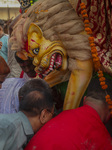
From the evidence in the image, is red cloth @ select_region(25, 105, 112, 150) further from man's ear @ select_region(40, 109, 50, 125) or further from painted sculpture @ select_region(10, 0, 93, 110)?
painted sculpture @ select_region(10, 0, 93, 110)

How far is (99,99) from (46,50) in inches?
16.7

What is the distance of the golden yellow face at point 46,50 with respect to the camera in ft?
3.56

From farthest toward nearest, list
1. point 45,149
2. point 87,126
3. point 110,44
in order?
point 110,44, point 87,126, point 45,149

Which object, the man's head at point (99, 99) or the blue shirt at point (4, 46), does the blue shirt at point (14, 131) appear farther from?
the blue shirt at point (4, 46)

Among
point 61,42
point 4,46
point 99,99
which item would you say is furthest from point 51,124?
point 4,46

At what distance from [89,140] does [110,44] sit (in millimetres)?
519

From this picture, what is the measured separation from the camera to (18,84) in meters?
1.42

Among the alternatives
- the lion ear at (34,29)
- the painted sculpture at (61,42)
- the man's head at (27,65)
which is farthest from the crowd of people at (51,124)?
the man's head at (27,65)

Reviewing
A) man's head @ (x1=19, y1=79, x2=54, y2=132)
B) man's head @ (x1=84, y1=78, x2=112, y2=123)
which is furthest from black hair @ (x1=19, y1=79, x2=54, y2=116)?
man's head @ (x1=84, y1=78, x2=112, y2=123)

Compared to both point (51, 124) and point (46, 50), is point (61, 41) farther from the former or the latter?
point (51, 124)

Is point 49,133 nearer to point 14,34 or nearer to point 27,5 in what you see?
point 14,34

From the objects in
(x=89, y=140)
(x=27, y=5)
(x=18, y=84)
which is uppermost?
(x=27, y=5)

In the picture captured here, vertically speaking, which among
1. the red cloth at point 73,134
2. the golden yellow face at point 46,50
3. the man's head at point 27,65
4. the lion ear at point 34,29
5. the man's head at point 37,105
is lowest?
the red cloth at point 73,134

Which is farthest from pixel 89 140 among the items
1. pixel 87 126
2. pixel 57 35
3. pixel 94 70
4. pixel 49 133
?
pixel 57 35
